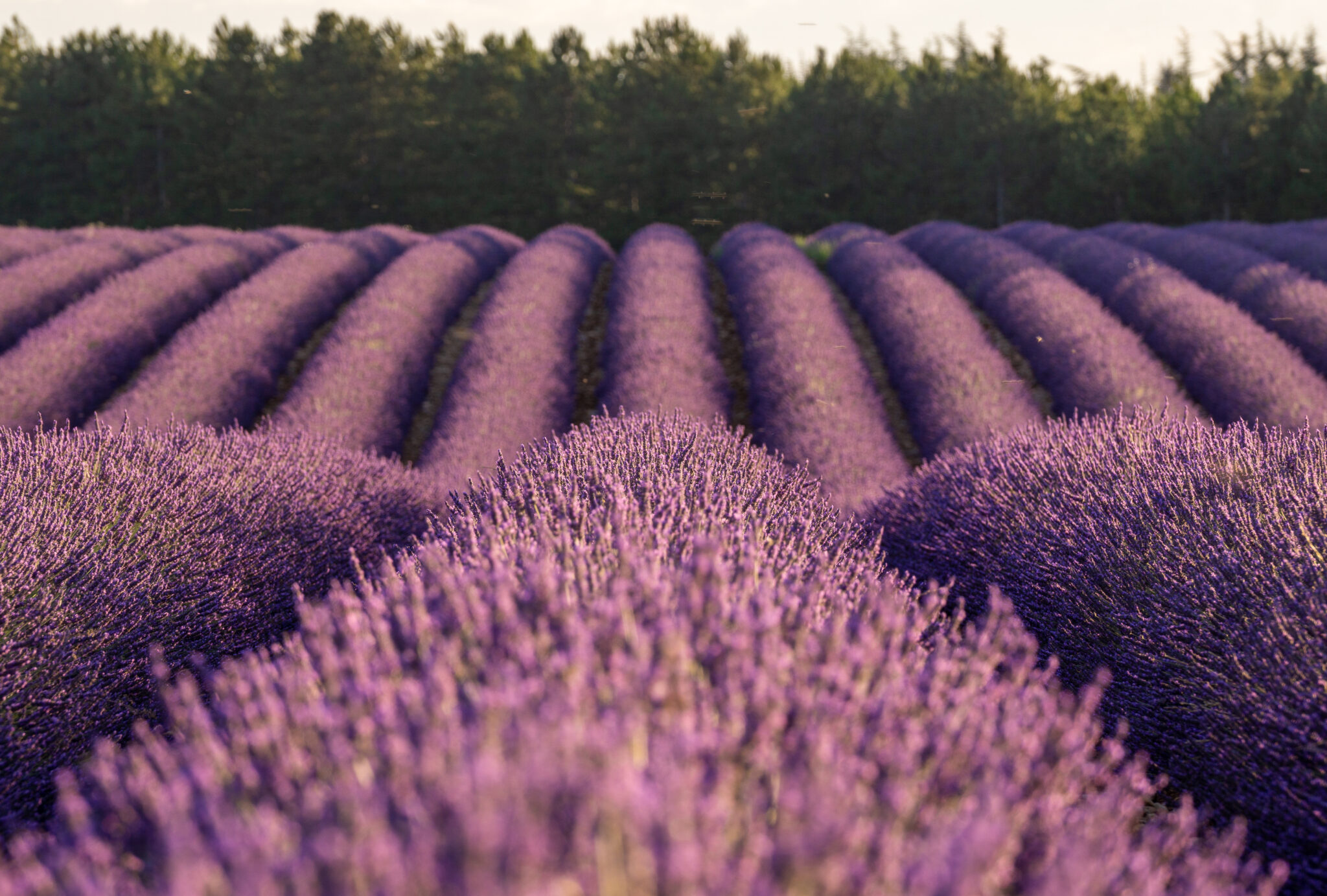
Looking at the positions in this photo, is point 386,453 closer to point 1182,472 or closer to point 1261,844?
point 1182,472

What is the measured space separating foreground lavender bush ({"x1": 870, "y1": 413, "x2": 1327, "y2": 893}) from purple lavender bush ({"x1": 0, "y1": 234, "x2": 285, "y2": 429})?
261 inches

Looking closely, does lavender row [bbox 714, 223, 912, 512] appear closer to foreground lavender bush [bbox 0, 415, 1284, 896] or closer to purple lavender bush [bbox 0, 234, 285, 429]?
foreground lavender bush [bbox 0, 415, 1284, 896]

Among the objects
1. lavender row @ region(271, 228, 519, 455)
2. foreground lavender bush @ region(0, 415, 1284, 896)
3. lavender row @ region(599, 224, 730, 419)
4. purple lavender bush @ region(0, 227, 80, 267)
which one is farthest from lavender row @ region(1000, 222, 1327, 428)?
purple lavender bush @ region(0, 227, 80, 267)

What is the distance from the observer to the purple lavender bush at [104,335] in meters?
8.01

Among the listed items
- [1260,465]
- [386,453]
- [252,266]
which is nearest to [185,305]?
[252,266]

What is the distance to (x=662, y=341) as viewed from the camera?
9.56 meters

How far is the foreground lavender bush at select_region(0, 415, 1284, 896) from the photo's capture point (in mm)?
1094

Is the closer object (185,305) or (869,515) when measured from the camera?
(869,515)

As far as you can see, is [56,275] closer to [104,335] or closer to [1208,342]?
[104,335]

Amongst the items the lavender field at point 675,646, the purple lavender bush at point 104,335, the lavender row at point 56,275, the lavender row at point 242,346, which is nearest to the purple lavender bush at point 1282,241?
the lavender field at point 675,646

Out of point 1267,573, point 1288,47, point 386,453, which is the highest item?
point 1288,47

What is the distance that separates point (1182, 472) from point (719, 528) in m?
2.04

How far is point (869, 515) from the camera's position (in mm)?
5141

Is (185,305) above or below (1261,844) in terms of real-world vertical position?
above
